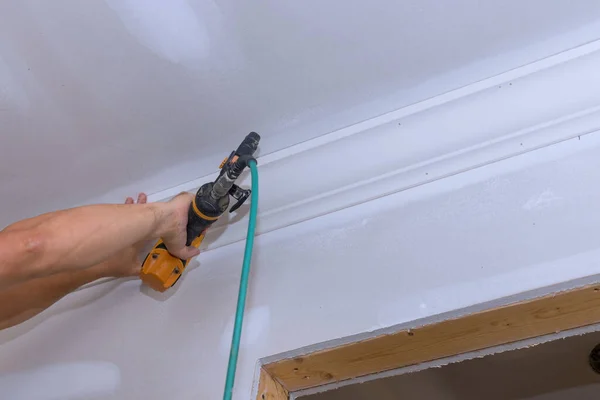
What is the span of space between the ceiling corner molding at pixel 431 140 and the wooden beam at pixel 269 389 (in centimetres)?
29

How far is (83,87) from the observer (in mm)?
1021

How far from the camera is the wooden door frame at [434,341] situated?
822 mm

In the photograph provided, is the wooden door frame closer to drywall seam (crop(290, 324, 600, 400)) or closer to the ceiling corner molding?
drywall seam (crop(290, 324, 600, 400))

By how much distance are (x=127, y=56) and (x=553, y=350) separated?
1.71m

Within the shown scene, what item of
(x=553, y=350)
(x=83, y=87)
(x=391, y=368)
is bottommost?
(x=391, y=368)

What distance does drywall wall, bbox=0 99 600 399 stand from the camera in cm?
85

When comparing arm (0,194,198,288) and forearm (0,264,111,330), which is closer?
arm (0,194,198,288)

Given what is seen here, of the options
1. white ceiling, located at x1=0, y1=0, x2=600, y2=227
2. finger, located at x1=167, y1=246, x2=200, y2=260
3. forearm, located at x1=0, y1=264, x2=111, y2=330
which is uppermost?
white ceiling, located at x1=0, y1=0, x2=600, y2=227

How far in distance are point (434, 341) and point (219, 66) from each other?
0.61m

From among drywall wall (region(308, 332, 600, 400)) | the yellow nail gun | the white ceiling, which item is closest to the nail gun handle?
the yellow nail gun

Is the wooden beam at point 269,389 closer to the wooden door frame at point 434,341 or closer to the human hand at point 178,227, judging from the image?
the wooden door frame at point 434,341

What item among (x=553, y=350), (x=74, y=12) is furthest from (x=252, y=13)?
(x=553, y=350)

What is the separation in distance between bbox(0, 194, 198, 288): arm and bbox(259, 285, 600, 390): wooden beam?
322mm

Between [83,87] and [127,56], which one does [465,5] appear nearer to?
[127,56]
